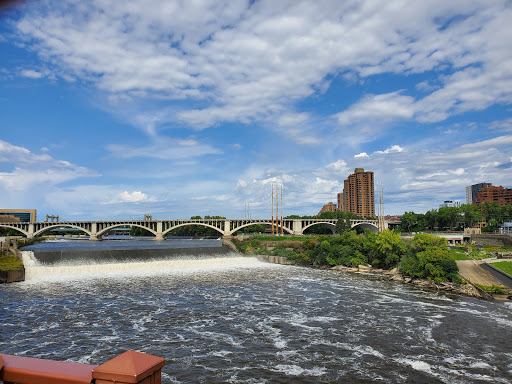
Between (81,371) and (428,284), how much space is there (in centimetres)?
3877

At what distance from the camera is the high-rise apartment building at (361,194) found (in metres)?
182

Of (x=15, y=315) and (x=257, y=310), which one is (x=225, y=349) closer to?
(x=257, y=310)

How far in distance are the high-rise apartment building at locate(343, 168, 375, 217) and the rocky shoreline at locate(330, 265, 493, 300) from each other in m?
140

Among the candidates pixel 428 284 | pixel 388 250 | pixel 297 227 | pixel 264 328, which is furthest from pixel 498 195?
pixel 264 328

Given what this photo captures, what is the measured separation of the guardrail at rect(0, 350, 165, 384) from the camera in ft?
8.77

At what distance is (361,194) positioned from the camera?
18300 cm

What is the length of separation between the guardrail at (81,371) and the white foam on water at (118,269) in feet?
121

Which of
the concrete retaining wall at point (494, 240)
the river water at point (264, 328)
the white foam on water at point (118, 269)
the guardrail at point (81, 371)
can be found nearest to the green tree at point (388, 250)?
the river water at point (264, 328)

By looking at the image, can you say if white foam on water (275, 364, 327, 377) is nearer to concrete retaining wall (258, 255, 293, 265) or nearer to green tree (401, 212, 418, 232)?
concrete retaining wall (258, 255, 293, 265)

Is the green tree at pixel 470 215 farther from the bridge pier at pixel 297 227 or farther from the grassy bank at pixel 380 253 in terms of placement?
the grassy bank at pixel 380 253

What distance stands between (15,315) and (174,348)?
12.4m

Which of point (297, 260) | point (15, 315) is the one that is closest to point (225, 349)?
point (15, 315)

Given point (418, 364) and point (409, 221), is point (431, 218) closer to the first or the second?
point (409, 221)

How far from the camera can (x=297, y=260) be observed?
185 ft
